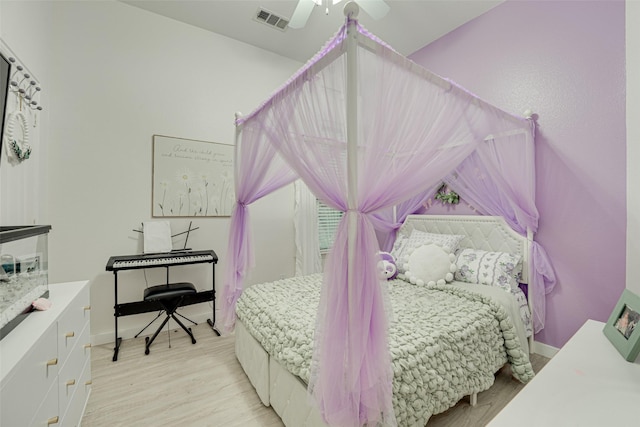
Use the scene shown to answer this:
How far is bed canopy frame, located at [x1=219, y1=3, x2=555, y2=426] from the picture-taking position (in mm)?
1273

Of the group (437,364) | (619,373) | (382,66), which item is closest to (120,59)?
(382,66)

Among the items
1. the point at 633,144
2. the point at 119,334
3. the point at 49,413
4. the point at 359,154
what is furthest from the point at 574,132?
the point at 119,334

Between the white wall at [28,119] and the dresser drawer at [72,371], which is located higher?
the white wall at [28,119]

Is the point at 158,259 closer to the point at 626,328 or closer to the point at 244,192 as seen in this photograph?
the point at 244,192

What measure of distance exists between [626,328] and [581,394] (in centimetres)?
59

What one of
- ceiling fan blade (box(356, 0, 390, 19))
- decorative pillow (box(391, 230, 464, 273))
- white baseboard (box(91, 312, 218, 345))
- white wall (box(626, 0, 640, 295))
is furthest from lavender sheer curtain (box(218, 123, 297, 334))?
white wall (box(626, 0, 640, 295))

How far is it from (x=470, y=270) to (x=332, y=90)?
6.79 feet

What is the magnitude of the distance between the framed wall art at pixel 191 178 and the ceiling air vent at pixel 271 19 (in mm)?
1436

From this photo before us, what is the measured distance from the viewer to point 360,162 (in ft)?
4.55

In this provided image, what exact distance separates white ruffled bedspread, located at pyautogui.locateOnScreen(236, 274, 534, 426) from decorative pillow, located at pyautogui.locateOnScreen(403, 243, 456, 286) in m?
0.14

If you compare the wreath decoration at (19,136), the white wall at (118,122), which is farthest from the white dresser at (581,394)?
the white wall at (118,122)

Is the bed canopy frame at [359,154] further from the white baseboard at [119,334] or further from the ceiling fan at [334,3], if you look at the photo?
the white baseboard at [119,334]

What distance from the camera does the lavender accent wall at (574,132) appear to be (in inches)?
84.7

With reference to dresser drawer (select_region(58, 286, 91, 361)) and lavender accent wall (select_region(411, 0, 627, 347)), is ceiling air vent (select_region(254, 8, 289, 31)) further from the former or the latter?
dresser drawer (select_region(58, 286, 91, 361))
